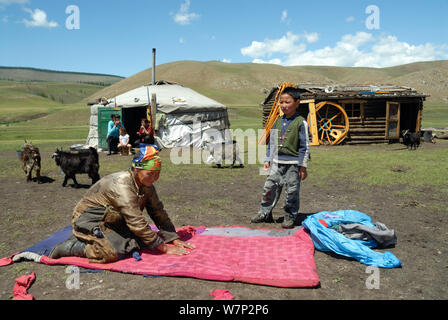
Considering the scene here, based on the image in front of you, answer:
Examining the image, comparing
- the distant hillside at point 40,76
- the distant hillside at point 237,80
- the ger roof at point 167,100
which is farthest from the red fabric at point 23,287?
the distant hillside at point 40,76

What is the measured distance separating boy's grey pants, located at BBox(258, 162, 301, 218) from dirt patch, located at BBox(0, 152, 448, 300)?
35 cm

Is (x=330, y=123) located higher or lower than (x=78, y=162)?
higher

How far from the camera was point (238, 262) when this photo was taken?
3.45m

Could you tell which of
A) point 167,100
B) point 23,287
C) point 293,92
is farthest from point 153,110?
point 23,287

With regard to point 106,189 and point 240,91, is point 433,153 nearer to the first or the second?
point 106,189

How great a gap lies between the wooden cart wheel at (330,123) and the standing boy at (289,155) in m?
12.8

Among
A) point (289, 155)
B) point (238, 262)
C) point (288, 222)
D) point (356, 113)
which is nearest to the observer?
point (238, 262)

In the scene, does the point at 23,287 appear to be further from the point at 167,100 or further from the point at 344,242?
the point at 167,100

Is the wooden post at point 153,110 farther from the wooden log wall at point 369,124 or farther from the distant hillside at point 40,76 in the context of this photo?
the distant hillside at point 40,76

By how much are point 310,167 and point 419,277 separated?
6.98 m

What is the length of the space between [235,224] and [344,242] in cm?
176

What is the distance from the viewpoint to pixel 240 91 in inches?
3435

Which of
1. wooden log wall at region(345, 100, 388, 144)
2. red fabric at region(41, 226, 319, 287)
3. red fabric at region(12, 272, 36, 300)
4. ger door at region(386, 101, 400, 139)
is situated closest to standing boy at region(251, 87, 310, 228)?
red fabric at region(41, 226, 319, 287)

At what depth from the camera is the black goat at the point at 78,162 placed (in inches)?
302
